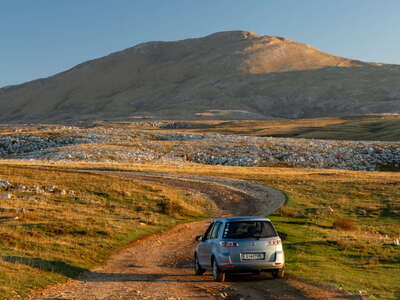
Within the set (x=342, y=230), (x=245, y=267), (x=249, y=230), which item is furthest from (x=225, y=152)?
(x=245, y=267)

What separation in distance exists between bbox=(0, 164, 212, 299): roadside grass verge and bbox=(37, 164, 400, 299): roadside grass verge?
7305 mm

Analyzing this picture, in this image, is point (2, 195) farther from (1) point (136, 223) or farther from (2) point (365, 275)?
(2) point (365, 275)

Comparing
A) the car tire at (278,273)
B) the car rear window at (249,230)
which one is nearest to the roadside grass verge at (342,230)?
the car tire at (278,273)

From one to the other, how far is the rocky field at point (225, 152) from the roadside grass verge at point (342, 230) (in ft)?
69.6

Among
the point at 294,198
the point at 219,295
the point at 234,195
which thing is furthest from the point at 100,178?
the point at 219,295

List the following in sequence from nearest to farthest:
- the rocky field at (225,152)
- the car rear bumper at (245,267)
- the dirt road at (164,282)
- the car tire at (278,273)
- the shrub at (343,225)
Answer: the dirt road at (164,282), the car rear bumper at (245,267), the car tire at (278,273), the shrub at (343,225), the rocky field at (225,152)

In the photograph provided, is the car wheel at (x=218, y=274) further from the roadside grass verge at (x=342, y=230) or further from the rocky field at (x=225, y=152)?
the rocky field at (x=225, y=152)

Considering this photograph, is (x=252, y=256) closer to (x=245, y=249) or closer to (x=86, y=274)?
(x=245, y=249)

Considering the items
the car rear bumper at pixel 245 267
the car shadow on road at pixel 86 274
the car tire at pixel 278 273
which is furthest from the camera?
the car shadow on road at pixel 86 274

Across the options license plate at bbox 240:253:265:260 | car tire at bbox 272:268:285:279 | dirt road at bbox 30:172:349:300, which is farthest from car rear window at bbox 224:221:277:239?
dirt road at bbox 30:172:349:300

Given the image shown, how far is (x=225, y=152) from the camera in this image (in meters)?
87.5

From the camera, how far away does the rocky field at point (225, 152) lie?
82688mm

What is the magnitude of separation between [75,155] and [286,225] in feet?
182

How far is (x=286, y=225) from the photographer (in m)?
29.8
